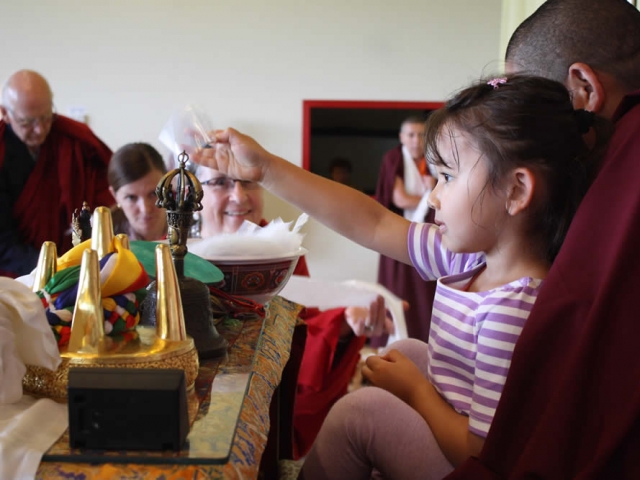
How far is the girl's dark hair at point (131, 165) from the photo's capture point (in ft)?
7.38

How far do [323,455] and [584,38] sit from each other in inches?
31.6

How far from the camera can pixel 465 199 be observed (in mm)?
901

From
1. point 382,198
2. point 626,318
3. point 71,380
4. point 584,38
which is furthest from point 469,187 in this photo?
point 382,198

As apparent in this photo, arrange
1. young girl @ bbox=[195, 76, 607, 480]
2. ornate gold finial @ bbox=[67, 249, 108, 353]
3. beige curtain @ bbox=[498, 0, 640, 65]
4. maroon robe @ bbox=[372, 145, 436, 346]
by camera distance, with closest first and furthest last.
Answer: ornate gold finial @ bbox=[67, 249, 108, 353], young girl @ bbox=[195, 76, 607, 480], beige curtain @ bbox=[498, 0, 640, 65], maroon robe @ bbox=[372, 145, 436, 346]

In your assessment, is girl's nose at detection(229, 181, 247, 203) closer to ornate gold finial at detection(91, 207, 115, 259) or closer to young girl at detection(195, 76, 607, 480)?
young girl at detection(195, 76, 607, 480)

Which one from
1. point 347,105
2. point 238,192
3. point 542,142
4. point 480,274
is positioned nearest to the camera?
point 542,142

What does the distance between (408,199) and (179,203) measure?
314 cm

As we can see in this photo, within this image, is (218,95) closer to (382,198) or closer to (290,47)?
(290,47)

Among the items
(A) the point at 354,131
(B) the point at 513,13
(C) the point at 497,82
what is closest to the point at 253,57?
(A) the point at 354,131

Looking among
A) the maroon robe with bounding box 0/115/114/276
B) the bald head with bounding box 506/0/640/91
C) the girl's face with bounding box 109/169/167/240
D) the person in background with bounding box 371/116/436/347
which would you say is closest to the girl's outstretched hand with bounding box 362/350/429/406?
the bald head with bounding box 506/0/640/91

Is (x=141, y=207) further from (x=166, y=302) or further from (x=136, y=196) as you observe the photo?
(x=166, y=302)

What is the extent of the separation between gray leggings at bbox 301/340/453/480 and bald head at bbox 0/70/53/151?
241cm

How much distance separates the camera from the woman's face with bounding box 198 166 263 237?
1961mm

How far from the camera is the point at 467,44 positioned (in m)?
4.31
